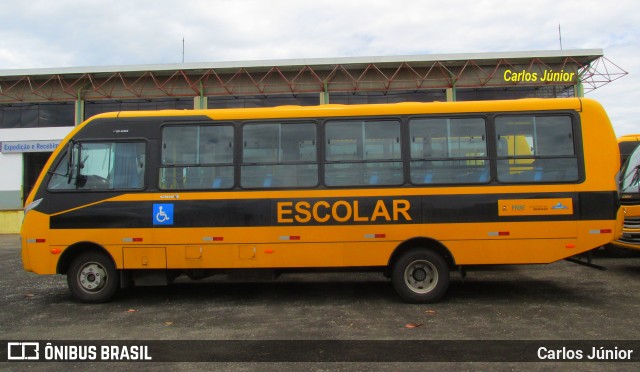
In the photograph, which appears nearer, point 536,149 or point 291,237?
point 536,149

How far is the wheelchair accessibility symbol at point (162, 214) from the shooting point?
23.3 ft

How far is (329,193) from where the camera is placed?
22.8 ft

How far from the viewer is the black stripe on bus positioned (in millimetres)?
6777

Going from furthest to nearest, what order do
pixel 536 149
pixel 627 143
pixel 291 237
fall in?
pixel 627 143 → pixel 291 237 → pixel 536 149

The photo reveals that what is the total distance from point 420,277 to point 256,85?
60.4 feet

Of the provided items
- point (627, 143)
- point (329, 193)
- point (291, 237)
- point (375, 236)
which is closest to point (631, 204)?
point (627, 143)

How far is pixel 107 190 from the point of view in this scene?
7.21 meters

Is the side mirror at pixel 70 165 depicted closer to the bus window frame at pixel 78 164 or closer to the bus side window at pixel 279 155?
the bus window frame at pixel 78 164

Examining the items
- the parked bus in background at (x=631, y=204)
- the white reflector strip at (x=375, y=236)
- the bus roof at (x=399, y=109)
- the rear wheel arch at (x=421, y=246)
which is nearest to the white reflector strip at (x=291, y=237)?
the white reflector strip at (x=375, y=236)

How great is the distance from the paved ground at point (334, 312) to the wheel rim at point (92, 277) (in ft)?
1.09

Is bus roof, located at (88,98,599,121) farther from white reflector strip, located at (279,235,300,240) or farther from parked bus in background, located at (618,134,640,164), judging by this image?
parked bus in background, located at (618,134,640,164)

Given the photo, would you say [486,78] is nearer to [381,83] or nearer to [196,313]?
[381,83]

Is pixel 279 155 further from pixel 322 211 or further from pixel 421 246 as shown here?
pixel 421 246

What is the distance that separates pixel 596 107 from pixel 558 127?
0.69m
